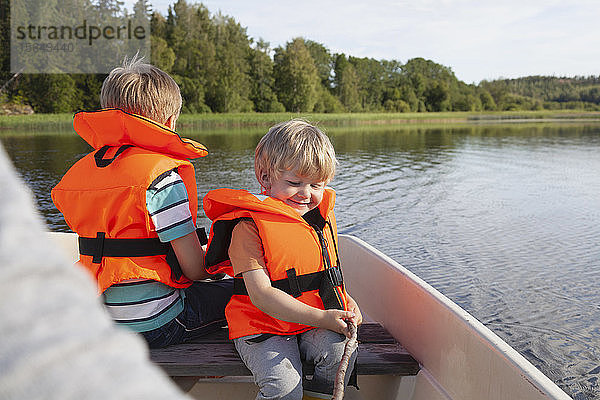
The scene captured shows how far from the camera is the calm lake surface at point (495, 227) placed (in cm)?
424

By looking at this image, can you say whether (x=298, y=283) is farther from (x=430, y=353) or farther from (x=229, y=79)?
(x=229, y=79)

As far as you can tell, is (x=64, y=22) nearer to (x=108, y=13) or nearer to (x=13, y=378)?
(x=108, y=13)

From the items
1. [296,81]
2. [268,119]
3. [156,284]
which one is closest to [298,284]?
[156,284]

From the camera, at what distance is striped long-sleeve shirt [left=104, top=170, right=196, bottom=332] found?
180 cm

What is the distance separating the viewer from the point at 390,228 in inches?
284

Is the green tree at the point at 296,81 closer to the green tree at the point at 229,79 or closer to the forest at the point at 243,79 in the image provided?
the forest at the point at 243,79

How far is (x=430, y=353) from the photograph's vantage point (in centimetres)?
201

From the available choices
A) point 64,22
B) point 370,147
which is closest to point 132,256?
point 370,147

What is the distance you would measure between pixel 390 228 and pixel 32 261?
6994 mm

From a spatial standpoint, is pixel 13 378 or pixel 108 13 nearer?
pixel 13 378

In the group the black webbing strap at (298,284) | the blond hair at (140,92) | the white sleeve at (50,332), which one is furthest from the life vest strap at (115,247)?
the white sleeve at (50,332)

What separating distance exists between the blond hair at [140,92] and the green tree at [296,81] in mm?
48567

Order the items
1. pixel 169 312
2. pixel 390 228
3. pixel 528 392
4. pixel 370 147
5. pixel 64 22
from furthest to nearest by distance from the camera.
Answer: pixel 64 22 < pixel 370 147 < pixel 390 228 < pixel 169 312 < pixel 528 392

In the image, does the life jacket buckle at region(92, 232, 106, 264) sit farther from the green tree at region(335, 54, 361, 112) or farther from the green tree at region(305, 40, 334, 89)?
the green tree at region(305, 40, 334, 89)
